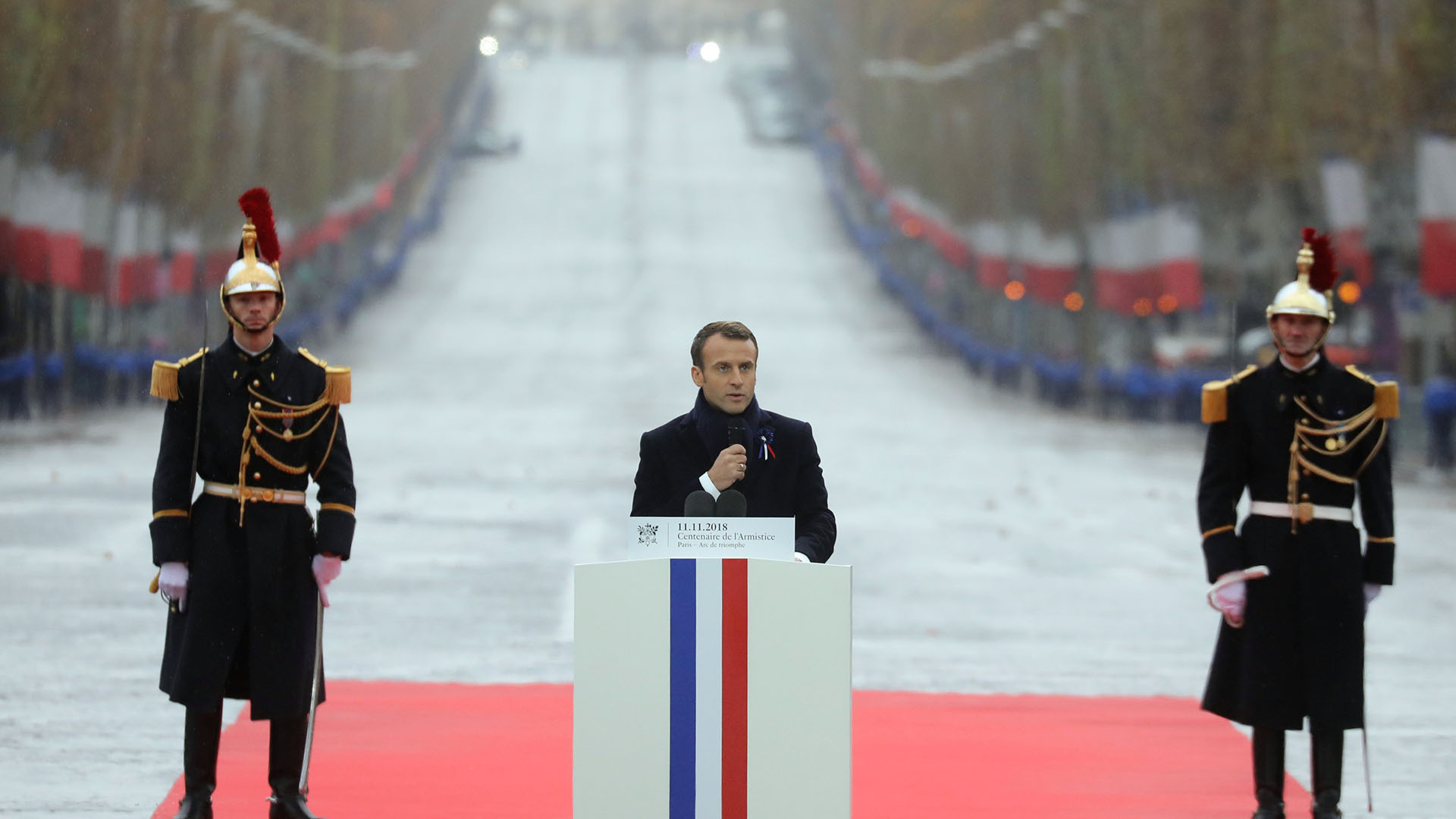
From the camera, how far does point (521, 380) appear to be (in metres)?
43.4

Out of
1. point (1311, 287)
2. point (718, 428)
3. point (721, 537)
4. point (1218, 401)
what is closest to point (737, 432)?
point (718, 428)

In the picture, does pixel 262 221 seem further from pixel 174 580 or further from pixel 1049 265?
pixel 1049 265

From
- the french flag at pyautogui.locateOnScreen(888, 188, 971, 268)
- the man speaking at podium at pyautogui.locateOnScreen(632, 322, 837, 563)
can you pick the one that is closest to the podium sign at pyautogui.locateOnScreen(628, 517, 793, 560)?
the man speaking at podium at pyautogui.locateOnScreen(632, 322, 837, 563)

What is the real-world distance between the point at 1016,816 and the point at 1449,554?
37.5 ft

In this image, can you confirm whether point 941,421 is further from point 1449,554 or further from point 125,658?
point 125,658

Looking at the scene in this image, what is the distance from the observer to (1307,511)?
7.40 metres

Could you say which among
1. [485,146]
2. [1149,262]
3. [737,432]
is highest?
[485,146]

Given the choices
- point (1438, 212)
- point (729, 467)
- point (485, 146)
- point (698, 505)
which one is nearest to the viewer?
point (698, 505)

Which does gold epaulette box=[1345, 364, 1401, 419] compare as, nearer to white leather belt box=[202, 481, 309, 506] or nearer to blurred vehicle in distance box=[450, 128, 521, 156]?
Answer: white leather belt box=[202, 481, 309, 506]

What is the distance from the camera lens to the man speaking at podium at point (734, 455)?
6387 millimetres

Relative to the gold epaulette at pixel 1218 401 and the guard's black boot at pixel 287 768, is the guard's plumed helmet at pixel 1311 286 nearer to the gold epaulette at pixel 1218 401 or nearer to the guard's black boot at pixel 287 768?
the gold epaulette at pixel 1218 401

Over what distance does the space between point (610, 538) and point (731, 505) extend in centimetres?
1216

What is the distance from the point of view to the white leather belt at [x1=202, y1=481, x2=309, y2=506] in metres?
7.10

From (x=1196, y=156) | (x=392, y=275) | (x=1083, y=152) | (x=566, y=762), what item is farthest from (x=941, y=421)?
(x=392, y=275)
